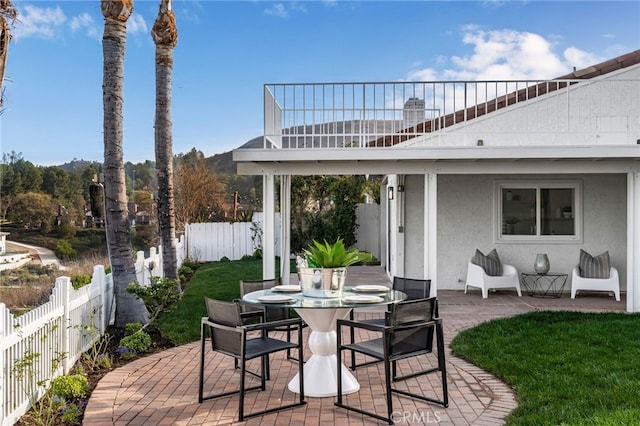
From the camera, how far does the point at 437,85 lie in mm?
9492

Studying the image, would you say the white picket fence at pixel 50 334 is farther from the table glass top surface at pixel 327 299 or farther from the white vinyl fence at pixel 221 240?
the white vinyl fence at pixel 221 240

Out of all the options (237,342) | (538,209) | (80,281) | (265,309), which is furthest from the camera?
(538,209)

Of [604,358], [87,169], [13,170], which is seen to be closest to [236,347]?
[604,358]

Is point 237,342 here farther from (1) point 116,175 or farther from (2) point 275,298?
(1) point 116,175

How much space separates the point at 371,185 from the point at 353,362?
13.9 meters

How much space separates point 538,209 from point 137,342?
788 centimetres

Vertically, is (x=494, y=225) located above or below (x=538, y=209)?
below

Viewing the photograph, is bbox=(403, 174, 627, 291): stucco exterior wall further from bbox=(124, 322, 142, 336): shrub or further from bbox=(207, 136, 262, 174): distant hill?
bbox=(207, 136, 262, 174): distant hill

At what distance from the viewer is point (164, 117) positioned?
10.9 metres

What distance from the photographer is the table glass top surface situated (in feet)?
16.7

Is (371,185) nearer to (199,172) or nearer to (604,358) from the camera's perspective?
(199,172)

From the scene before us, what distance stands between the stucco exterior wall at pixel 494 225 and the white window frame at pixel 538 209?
8 centimetres

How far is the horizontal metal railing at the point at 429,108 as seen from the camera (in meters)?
9.42

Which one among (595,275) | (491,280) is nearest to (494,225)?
(491,280)
